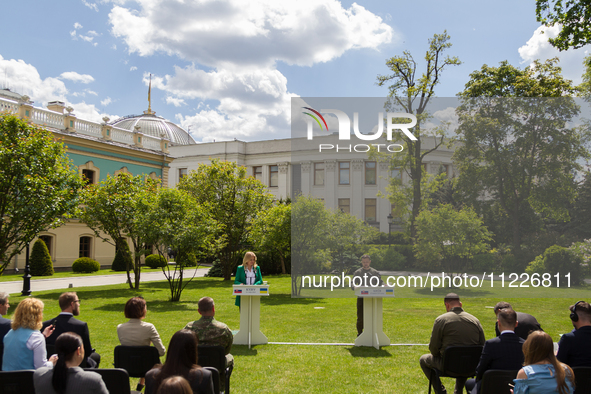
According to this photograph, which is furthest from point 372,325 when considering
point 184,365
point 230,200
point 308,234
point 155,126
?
point 155,126

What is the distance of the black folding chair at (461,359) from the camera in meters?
4.97

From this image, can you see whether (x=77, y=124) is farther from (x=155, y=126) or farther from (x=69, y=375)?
(x=69, y=375)

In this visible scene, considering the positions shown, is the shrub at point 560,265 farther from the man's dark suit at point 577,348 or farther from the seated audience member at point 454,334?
the man's dark suit at point 577,348

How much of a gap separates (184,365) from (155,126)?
191 feet

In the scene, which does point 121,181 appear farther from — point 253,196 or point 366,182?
point 366,182

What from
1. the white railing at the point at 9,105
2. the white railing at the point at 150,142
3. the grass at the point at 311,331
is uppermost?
the white railing at the point at 150,142

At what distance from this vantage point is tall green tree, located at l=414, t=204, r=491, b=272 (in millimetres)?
12125

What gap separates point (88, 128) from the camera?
110 feet

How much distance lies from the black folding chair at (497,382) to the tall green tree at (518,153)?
9346 millimetres

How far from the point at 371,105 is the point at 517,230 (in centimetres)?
538

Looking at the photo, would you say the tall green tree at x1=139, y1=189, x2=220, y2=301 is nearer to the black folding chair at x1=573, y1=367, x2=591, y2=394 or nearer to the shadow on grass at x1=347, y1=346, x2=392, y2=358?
the shadow on grass at x1=347, y1=346, x2=392, y2=358

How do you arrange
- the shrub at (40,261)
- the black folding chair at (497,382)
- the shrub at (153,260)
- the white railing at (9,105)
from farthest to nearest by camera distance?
the shrub at (153,260)
the shrub at (40,261)
the white railing at (9,105)
the black folding chair at (497,382)

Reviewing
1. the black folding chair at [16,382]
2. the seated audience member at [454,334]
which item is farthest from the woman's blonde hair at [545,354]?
the black folding chair at [16,382]

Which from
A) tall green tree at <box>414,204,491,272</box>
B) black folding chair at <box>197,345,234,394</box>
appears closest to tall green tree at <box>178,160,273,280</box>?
tall green tree at <box>414,204,491,272</box>
